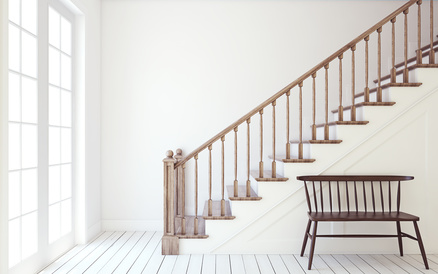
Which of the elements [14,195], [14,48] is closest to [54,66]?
[14,48]

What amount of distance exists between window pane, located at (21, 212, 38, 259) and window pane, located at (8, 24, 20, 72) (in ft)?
4.09

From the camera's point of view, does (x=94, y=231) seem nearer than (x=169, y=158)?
No

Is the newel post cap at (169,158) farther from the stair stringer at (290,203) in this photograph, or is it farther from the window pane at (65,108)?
the window pane at (65,108)

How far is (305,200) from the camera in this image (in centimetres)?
360

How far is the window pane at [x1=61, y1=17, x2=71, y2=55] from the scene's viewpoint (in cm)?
369

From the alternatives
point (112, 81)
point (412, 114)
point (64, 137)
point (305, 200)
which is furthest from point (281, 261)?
point (112, 81)

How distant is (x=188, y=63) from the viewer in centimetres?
462

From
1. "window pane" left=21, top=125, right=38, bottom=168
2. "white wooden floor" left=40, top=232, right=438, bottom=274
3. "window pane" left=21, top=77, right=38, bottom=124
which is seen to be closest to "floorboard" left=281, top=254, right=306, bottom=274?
"white wooden floor" left=40, top=232, right=438, bottom=274

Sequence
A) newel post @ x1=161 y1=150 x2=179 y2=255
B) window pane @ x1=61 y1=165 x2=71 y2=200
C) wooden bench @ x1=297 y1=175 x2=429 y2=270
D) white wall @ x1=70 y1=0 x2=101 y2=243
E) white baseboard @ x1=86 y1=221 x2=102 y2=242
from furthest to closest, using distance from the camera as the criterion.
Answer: white baseboard @ x1=86 y1=221 x2=102 y2=242
white wall @ x1=70 y1=0 x2=101 y2=243
window pane @ x1=61 y1=165 x2=71 y2=200
newel post @ x1=161 y1=150 x2=179 y2=255
wooden bench @ x1=297 y1=175 x2=429 y2=270

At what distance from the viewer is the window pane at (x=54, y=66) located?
11.2 ft

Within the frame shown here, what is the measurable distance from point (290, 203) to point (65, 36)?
2.96 m

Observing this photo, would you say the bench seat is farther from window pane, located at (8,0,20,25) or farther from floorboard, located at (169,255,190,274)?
window pane, located at (8,0,20,25)

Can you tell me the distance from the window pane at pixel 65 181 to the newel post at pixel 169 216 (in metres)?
1.10

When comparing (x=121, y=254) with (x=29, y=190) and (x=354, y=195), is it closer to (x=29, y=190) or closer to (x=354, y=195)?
(x=29, y=190)
